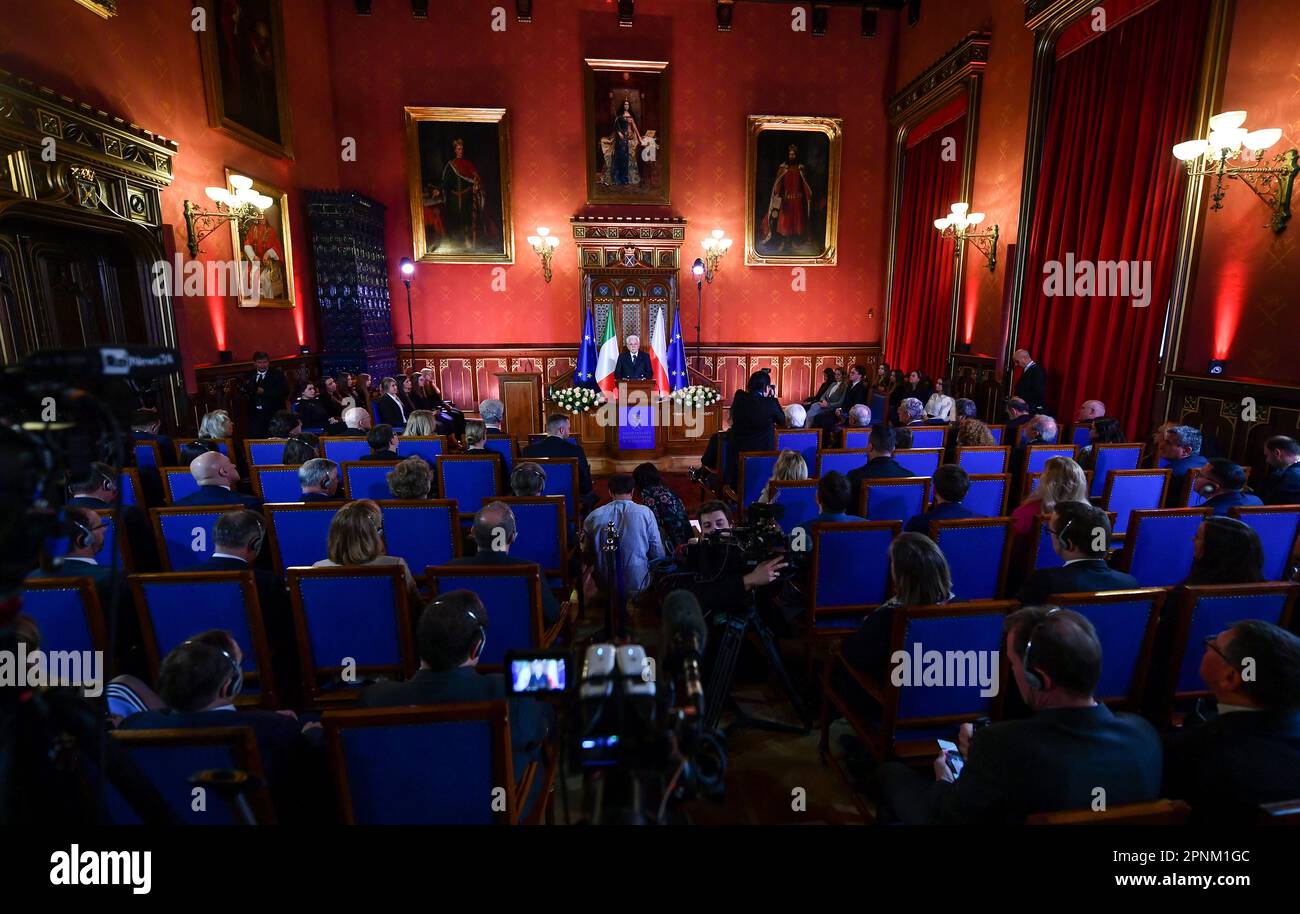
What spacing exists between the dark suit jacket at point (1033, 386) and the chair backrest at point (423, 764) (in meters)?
6.74

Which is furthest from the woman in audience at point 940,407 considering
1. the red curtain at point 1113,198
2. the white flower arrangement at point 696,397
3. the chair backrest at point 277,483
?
the chair backrest at point 277,483

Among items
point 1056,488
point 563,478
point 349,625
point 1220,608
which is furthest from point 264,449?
point 1220,608

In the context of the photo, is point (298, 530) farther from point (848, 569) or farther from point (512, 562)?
point (848, 569)

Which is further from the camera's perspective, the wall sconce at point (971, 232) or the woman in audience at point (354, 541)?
the wall sconce at point (971, 232)

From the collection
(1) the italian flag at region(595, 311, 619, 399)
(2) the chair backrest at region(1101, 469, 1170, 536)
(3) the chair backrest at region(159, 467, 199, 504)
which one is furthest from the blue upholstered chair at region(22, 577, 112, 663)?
(1) the italian flag at region(595, 311, 619, 399)

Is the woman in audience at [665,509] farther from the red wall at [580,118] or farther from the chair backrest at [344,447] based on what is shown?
the red wall at [580,118]

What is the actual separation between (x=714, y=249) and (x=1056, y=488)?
7.81 meters

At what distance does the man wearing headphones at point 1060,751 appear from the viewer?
127cm

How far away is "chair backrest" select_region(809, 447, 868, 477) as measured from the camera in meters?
4.19

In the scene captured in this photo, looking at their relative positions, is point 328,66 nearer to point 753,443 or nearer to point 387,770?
point 753,443

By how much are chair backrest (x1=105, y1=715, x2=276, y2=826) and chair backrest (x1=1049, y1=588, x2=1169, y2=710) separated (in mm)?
2096

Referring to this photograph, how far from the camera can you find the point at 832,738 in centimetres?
260

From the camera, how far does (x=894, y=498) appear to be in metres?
3.34
